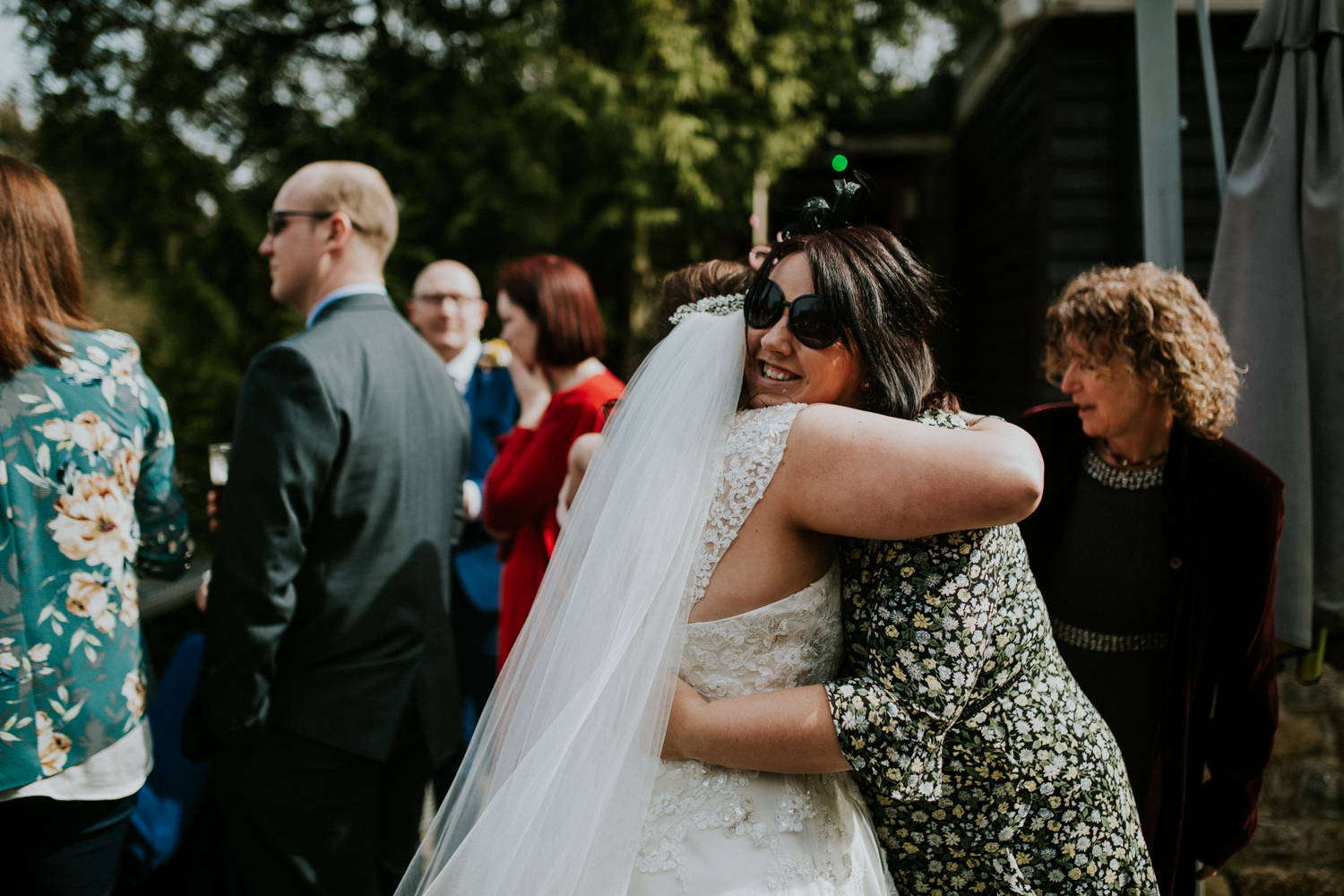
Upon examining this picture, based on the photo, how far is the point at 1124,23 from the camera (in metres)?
4.77

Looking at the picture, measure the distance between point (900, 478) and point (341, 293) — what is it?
1.81m

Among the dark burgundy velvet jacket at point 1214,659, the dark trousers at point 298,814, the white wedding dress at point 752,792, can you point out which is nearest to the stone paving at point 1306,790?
the dark burgundy velvet jacket at point 1214,659

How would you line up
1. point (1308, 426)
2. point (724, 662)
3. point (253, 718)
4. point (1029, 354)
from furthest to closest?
point (1029, 354)
point (1308, 426)
point (253, 718)
point (724, 662)

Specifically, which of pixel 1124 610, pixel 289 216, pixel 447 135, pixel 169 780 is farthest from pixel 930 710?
pixel 447 135

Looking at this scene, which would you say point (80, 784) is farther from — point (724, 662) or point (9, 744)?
point (724, 662)

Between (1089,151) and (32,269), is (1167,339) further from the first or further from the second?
(1089,151)

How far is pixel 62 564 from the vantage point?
5.89 feet

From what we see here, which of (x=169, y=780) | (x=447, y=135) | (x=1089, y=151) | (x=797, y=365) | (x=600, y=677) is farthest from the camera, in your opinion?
(x=447, y=135)

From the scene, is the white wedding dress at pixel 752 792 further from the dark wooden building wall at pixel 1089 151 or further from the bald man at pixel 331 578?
the dark wooden building wall at pixel 1089 151

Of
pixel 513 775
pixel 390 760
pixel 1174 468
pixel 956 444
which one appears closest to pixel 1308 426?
pixel 1174 468

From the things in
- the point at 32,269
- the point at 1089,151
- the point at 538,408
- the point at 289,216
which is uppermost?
the point at 1089,151

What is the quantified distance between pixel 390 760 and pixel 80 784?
0.82 meters

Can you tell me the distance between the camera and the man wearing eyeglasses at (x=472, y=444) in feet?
11.0

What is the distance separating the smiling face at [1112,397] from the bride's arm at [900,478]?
977 mm
